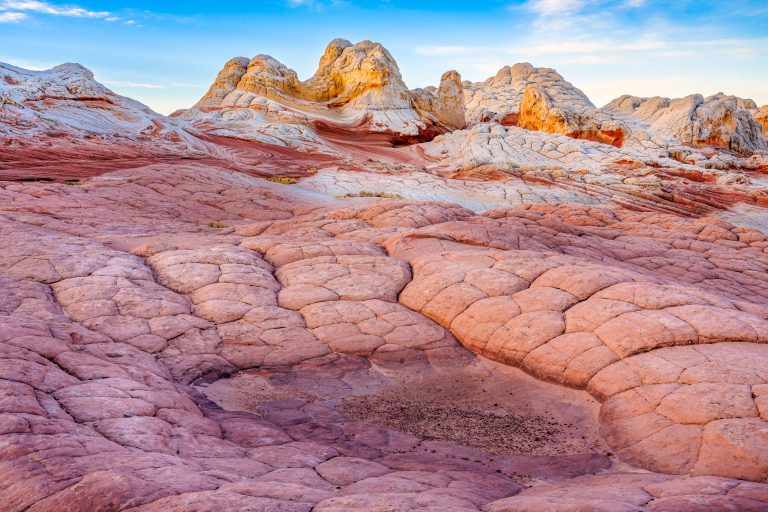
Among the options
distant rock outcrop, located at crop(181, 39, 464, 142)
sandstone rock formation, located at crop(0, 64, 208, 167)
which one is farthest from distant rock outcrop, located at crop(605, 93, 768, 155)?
sandstone rock formation, located at crop(0, 64, 208, 167)

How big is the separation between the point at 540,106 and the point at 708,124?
10661mm

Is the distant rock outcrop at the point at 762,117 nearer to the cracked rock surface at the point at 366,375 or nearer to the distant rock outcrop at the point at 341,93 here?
the distant rock outcrop at the point at 341,93

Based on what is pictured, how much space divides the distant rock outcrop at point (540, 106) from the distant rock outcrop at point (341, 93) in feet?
23.1

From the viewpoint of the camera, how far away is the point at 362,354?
6.88 m

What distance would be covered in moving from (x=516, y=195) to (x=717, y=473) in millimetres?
17261

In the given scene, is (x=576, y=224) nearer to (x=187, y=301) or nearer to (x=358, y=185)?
(x=358, y=185)

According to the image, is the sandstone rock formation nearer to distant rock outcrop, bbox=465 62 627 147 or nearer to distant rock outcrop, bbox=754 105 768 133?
distant rock outcrop, bbox=465 62 627 147

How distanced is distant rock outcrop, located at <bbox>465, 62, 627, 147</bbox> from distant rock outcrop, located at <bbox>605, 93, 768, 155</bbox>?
354 centimetres

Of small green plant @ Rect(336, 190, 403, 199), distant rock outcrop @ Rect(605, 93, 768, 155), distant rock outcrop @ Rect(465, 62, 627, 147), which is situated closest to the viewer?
small green plant @ Rect(336, 190, 403, 199)

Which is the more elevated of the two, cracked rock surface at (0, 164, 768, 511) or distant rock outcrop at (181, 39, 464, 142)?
distant rock outcrop at (181, 39, 464, 142)

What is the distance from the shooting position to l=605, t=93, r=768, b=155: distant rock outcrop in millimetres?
36406

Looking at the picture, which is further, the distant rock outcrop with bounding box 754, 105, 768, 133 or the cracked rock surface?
the distant rock outcrop with bounding box 754, 105, 768, 133

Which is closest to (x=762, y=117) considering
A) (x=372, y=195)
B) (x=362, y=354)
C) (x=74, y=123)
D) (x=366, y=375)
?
(x=372, y=195)

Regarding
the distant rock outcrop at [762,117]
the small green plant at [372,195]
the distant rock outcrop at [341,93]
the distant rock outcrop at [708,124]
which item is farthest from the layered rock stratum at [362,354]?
the distant rock outcrop at [762,117]
